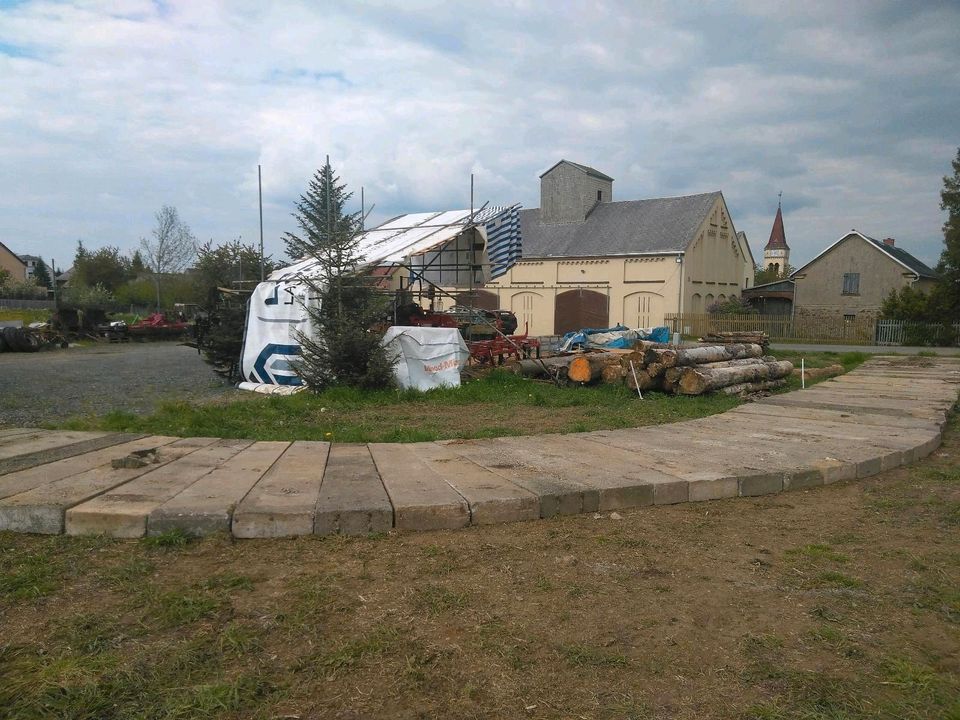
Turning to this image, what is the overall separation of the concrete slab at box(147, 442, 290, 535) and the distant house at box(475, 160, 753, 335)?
101ft

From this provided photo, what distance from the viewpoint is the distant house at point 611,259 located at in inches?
1361

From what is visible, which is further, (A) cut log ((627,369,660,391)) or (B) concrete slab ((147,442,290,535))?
(A) cut log ((627,369,660,391))

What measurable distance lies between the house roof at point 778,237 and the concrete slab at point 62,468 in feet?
335

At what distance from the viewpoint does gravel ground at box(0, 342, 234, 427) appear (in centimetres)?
959

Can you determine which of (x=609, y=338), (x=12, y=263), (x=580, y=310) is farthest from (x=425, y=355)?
(x=12, y=263)

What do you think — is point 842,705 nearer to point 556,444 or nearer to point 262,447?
point 556,444

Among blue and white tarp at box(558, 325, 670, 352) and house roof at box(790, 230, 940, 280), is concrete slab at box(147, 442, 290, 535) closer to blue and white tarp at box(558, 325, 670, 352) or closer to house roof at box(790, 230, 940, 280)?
blue and white tarp at box(558, 325, 670, 352)

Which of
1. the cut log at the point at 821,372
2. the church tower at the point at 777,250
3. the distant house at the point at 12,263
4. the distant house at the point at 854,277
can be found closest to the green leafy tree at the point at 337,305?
the cut log at the point at 821,372

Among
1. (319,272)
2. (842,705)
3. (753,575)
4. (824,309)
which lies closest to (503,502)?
(753,575)

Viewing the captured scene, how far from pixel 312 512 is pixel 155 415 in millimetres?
4977

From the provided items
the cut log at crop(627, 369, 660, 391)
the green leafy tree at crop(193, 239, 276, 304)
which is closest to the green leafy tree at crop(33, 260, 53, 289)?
the green leafy tree at crop(193, 239, 276, 304)

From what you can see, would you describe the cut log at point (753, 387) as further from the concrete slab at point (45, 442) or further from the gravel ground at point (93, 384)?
the concrete slab at point (45, 442)

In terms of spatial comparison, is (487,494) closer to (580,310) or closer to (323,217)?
(323,217)

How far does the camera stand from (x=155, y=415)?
8266 mm
